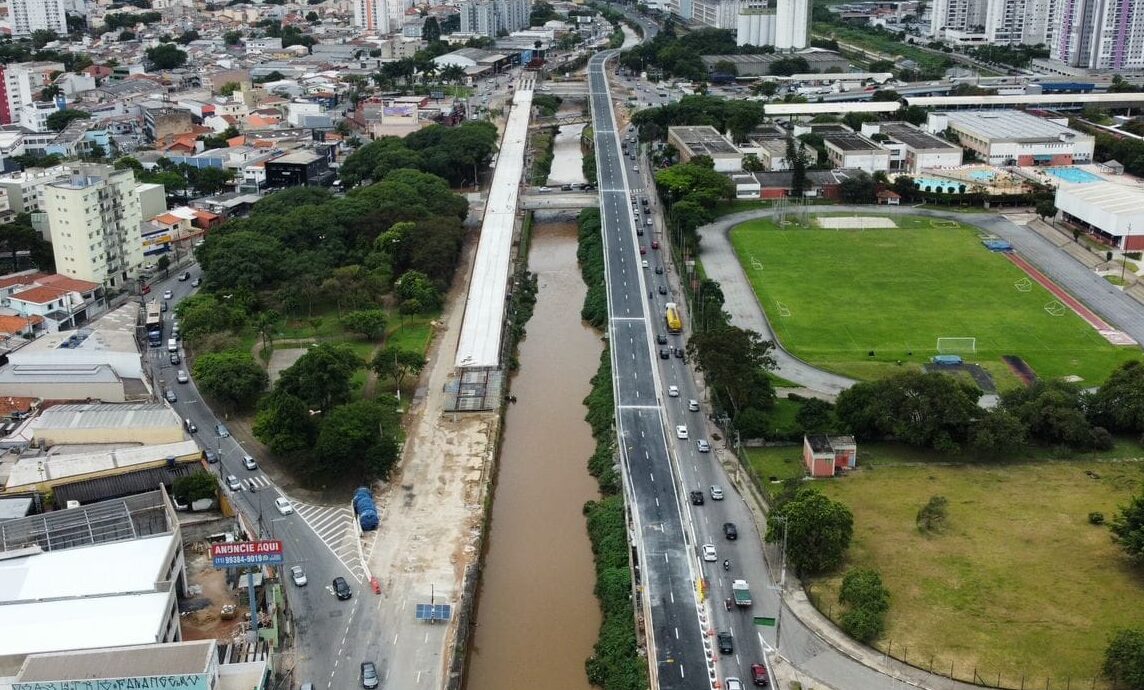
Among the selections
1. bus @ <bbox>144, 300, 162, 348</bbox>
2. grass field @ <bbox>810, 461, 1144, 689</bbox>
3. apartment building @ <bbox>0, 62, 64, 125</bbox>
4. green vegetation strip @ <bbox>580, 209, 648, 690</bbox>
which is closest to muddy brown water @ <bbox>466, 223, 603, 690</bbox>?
green vegetation strip @ <bbox>580, 209, 648, 690</bbox>

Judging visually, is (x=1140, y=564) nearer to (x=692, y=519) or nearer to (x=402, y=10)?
(x=692, y=519)

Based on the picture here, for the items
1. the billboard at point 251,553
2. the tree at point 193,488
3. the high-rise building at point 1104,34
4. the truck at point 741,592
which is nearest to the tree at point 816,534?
the truck at point 741,592

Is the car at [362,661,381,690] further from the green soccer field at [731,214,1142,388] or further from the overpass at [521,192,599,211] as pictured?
the overpass at [521,192,599,211]

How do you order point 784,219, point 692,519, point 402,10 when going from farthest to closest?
1. point 402,10
2. point 784,219
3. point 692,519

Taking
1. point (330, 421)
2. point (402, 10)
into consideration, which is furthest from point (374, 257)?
point (402, 10)

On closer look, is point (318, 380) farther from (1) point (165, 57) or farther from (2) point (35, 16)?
(2) point (35, 16)
